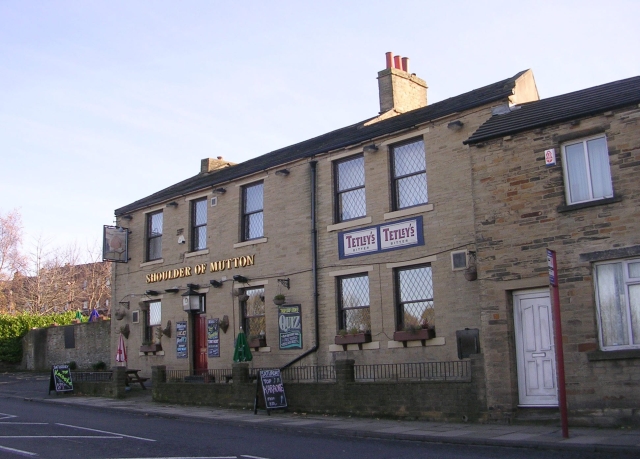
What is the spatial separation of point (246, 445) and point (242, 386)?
22.2 feet

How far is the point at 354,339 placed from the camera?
18.0m

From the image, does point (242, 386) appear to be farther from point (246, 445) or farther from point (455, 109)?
point (455, 109)

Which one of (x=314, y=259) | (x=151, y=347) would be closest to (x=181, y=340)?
(x=151, y=347)

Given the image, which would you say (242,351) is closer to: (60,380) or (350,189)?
(350,189)

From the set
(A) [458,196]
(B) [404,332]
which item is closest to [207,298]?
(B) [404,332]

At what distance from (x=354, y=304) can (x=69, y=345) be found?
62.8 feet

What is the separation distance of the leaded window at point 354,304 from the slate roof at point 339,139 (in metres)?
3.74

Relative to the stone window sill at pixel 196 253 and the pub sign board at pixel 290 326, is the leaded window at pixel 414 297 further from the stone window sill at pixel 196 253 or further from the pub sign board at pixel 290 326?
the stone window sill at pixel 196 253

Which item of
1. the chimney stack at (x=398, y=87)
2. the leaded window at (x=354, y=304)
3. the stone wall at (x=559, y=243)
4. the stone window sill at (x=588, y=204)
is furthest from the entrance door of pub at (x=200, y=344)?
the stone window sill at (x=588, y=204)

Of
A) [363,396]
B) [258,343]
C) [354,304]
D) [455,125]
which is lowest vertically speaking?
[363,396]

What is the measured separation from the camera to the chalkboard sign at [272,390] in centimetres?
1698

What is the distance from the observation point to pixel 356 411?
1588cm

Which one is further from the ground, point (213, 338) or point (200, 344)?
point (213, 338)

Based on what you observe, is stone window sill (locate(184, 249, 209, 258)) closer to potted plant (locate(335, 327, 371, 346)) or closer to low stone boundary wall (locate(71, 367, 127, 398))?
→ low stone boundary wall (locate(71, 367, 127, 398))
